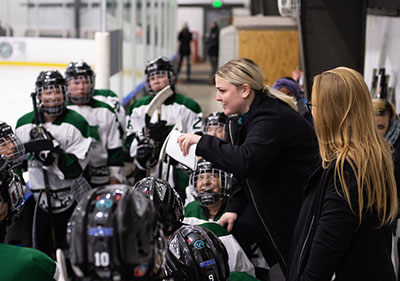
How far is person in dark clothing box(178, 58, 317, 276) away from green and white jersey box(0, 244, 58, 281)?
83 cm

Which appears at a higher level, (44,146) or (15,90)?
(44,146)

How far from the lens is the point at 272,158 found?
6.95 ft

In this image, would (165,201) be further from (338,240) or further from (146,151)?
(146,151)

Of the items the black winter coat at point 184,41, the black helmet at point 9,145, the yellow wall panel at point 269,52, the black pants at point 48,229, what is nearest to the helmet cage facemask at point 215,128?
the black pants at point 48,229

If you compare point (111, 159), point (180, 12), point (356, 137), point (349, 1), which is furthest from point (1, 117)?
point (180, 12)

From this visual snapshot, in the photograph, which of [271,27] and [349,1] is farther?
[271,27]

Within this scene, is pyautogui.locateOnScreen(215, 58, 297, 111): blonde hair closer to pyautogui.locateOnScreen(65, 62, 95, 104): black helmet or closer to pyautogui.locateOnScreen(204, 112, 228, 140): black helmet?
pyautogui.locateOnScreen(204, 112, 228, 140): black helmet

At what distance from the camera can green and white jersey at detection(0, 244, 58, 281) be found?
4.00ft

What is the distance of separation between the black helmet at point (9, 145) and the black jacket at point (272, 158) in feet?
3.01

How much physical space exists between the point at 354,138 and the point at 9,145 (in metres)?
1.53

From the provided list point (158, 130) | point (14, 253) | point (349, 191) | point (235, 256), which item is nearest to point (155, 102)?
point (158, 130)

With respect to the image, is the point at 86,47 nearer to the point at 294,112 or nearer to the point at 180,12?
the point at 294,112

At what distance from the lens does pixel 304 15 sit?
422cm

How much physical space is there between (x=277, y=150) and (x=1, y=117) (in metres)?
3.81
